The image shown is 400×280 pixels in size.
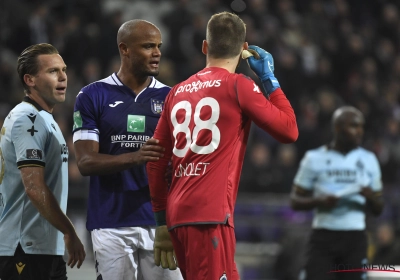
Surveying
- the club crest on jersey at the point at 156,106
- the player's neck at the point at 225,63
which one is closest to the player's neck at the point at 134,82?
the club crest on jersey at the point at 156,106

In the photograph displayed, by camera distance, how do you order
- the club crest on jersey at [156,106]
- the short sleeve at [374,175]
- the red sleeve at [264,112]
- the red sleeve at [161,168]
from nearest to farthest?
the red sleeve at [264,112]
the red sleeve at [161,168]
the club crest on jersey at [156,106]
the short sleeve at [374,175]

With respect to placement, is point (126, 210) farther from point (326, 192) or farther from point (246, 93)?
point (326, 192)

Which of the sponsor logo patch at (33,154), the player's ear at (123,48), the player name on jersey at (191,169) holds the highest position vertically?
the player's ear at (123,48)

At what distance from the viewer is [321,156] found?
26.8ft

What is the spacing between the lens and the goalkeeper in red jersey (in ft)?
13.8

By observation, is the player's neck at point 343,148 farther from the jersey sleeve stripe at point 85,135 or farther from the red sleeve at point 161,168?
the red sleeve at point 161,168

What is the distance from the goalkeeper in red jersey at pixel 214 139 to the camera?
420cm

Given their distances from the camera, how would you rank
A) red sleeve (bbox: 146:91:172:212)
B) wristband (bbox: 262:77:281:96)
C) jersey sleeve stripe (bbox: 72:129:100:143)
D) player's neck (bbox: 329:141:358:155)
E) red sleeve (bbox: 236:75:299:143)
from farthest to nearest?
1. player's neck (bbox: 329:141:358:155)
2. jersey sleeve stripe (bbox: 72:129:100:143)
3. red sleeve (bbox: 146:91:172:212)
4. wristband (bbox: 262:77:281:96)
5. red sleeve (bbox: 236:75:299:143)

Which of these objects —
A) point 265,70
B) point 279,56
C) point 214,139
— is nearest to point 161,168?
point 214,139

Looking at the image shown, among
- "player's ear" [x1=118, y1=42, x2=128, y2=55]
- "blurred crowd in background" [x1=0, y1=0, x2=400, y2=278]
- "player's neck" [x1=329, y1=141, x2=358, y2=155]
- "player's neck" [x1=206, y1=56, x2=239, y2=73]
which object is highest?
"blurred crowd in background" [x1=0, y1=0, x2=400, y2=278]

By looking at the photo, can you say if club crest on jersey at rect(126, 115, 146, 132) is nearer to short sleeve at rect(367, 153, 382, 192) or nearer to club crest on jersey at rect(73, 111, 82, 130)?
club crest on jersey at rect(73, 111, 82, 130)

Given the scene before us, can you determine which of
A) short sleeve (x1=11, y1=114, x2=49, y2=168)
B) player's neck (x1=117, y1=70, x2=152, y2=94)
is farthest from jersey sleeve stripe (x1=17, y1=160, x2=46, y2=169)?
player's neck (x1=117, y1=70, x2=152, y2=94)

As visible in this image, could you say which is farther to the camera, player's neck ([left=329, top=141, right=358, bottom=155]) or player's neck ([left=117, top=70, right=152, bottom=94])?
player's neck ([left=329, top=141, right=358, bottom=155])

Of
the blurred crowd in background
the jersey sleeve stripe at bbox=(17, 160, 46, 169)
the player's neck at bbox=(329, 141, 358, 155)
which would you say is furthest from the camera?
the blurred crowd in background
